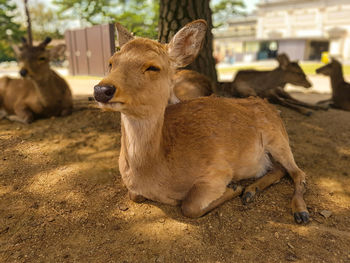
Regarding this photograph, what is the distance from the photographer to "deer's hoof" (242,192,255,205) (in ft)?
9.37

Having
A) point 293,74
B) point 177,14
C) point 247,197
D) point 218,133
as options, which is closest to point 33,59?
point 177,14

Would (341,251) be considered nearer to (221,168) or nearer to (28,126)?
(221,168)

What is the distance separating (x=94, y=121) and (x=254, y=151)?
2993 mm

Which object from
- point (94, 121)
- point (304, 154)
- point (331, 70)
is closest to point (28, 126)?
point (94, 121)

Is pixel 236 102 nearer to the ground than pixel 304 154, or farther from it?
farther from it

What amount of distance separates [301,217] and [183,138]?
1290mm

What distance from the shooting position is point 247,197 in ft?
9.46

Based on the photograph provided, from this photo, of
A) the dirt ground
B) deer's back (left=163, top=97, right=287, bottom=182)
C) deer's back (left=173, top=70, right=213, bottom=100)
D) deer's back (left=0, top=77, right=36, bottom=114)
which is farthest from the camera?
deer's back (left=0, top=77, right=36, bottom=114)

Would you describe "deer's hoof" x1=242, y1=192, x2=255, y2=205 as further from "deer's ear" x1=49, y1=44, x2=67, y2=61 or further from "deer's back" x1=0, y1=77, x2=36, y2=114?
"deer's ear" x1=49, y1=44, x2=67, y2=61

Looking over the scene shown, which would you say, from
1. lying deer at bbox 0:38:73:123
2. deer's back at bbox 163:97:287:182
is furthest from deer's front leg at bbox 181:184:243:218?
lying deer at bbox 0:38:73:123

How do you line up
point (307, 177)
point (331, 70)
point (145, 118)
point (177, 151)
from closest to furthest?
point (145, 118), point (177, 151), point (307, 177), point (331, 70)

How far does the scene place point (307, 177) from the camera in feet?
11.0

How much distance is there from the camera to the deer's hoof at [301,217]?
254 centimetres

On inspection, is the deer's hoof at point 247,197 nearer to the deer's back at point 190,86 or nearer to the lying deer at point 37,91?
the deer's back at point 190,86
